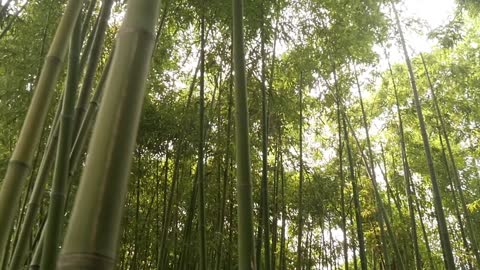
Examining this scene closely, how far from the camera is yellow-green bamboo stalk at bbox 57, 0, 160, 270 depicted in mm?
684

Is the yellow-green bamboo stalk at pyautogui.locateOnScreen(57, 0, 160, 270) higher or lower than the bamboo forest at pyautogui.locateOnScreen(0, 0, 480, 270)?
lower

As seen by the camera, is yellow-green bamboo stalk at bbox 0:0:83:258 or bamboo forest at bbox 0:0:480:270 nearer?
bamboo forest at bbox 0:0:480:270

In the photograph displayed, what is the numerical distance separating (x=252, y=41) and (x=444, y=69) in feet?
11.8

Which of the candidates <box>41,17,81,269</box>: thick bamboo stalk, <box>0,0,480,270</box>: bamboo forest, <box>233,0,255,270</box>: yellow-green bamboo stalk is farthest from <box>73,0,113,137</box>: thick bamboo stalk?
<box>233,0,255,270</box>: yellow-green bamboo stalk

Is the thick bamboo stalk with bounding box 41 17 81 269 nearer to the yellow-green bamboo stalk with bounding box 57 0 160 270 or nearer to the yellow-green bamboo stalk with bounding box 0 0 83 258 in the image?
the yellow-green bamboo stalk with bounding box 0 0 83 258

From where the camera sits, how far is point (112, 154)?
748mm

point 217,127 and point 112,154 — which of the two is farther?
point 217,127

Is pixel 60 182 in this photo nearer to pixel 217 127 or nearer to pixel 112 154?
pixel 112 154

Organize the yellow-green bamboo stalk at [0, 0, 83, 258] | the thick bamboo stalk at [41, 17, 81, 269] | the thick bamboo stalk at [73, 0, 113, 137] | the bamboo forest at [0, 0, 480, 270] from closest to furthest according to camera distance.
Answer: the bamboo forest at [0, 0, 480, 270]
the yellow-green bamboo stalk at [0, 0, 83, 258]
the thick bamboo stalk at [41, 17, 81, 269]
the thick bamboo stalk at [73, 0, 113, 137]

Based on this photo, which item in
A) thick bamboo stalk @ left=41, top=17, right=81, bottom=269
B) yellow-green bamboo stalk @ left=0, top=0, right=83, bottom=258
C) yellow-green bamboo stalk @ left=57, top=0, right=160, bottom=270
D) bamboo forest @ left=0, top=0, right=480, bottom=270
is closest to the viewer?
yellow-green bamboo stalk @ left=57, top=0, right=160, bottom=270

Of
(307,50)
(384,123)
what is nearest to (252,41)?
(307,50)

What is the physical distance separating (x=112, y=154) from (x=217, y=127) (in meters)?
4.36

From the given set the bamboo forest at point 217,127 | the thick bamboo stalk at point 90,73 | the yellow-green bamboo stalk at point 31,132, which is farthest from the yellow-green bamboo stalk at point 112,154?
the thick bamboo stalk at point 90,73

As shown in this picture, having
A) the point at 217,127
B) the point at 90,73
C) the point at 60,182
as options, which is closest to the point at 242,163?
the point at 60,182
